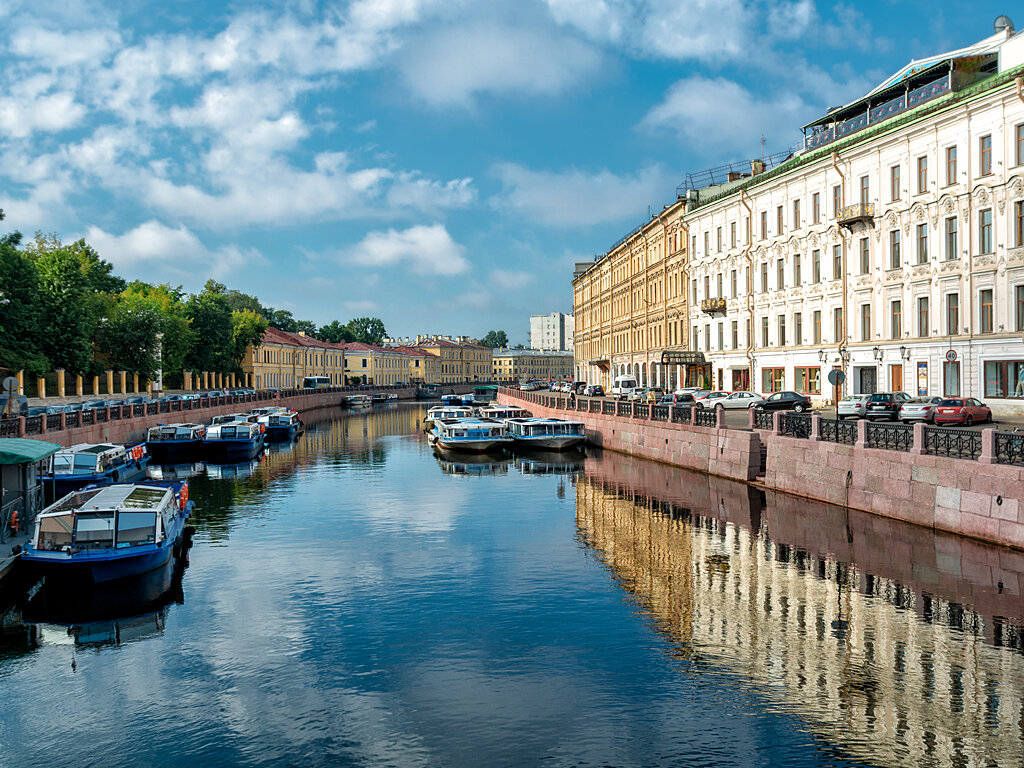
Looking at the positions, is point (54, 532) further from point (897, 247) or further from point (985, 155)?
point (897, 247)

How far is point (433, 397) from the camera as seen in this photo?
146m

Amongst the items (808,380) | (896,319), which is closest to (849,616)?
(896,319)

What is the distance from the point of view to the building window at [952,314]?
39.3 m

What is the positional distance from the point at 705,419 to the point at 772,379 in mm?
19832

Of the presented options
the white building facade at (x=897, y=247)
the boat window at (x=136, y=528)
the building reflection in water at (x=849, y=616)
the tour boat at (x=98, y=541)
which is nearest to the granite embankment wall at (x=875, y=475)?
the building reflection in water at (x=849, y=616)

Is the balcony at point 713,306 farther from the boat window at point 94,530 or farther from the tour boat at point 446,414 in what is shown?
the boat window at point 94,530

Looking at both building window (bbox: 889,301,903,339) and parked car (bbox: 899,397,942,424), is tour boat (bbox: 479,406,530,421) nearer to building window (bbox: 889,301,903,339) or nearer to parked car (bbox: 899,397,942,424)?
building window (bbox: 889,301,903,339)

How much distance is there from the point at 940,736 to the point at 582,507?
1957cm

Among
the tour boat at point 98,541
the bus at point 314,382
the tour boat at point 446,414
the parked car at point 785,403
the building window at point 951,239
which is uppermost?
the building window at point 951,239

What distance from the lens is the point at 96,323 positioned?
209 ft

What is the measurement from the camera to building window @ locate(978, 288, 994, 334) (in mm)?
37438

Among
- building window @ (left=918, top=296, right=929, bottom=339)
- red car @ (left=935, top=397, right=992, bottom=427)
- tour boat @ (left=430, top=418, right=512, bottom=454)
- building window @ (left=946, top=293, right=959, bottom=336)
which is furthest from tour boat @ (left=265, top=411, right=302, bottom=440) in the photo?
red car @ (left=935, top=397, right=992, bottom=427)

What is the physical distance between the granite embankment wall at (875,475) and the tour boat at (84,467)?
975 inches

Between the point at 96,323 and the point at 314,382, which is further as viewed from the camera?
the point at 314,382
